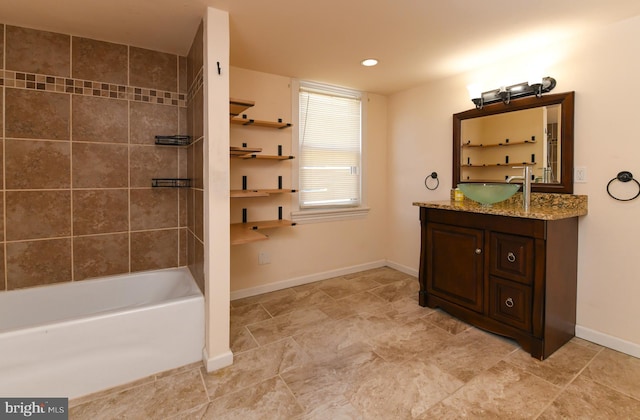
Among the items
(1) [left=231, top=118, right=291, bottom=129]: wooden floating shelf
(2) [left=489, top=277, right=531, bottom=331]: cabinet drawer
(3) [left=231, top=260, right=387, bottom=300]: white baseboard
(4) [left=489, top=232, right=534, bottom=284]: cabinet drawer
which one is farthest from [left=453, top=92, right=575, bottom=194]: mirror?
(1) [left=231, top=118, right=291, bottom=129]: wooden floating shelf

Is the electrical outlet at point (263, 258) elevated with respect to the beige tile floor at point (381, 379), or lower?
elevated

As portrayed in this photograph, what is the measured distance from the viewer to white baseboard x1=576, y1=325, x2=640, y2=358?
197cm

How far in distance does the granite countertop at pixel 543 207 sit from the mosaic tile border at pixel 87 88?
7.60ft

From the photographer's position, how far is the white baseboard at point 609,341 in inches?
77.7

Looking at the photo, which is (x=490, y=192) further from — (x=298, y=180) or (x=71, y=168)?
(x=71, y=168)

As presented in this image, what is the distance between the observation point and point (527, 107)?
7.95ft

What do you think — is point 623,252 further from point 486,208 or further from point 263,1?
point 263,1

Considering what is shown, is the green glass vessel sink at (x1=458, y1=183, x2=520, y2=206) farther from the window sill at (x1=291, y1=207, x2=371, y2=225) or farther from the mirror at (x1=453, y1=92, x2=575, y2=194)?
the window sill at (x1=291, y1=207, x2=371, y2=225)

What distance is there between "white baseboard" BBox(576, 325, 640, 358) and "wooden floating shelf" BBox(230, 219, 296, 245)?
93.4 inches

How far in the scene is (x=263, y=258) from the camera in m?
3.07

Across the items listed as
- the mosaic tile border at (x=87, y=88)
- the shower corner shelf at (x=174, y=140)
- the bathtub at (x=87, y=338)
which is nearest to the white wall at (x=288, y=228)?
the shower corner shelf at (x=174, y=140)

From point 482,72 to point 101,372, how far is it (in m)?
3.55

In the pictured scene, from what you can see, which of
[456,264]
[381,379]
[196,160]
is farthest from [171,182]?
[456,264]

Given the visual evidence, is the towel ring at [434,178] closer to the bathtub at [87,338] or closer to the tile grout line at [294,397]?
the tile grout line at [294,397]
